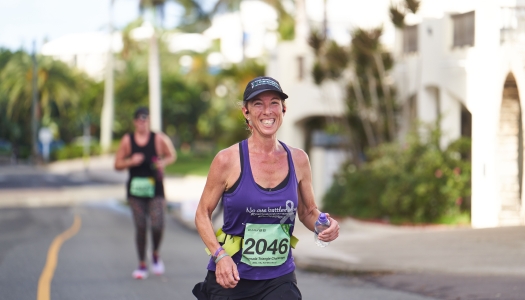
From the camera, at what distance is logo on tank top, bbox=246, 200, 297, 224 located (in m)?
4.65

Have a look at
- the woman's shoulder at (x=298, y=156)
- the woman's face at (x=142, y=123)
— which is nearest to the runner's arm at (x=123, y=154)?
the woman's face at (x=142, y=123)

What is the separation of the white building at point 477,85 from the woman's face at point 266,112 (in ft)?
35.3

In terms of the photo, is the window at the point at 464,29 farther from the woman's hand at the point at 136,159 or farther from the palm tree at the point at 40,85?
the palm tree at the point at 40,85

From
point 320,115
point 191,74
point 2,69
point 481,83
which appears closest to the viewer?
point 481,83

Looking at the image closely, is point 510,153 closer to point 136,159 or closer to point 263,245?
point 136,159

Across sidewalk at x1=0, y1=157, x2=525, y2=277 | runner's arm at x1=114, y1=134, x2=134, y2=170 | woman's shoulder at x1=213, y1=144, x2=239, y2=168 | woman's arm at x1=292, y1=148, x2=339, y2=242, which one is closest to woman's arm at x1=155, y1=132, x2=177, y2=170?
runner's arm at x1=114, y1=134, x2=134, y2=170

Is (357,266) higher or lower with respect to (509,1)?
lower

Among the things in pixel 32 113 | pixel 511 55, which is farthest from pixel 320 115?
pixel 32 113

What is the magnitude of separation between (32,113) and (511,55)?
43431mm

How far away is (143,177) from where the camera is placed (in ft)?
33.6

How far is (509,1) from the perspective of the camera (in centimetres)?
1459

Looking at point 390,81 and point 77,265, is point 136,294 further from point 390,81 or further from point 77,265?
point 390,81

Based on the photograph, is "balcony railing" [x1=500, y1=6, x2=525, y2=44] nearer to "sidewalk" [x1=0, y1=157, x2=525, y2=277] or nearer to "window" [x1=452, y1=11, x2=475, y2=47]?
"window" [x1=452, y1=11, x2=475, y2=47]

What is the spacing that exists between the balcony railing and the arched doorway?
120 cm
